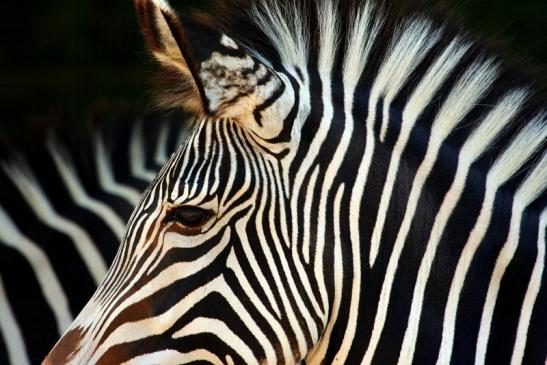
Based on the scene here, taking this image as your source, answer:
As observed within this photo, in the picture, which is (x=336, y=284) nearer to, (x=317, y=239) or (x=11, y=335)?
(x=317, y=239)

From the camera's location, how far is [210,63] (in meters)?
2.21

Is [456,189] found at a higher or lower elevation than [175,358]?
higher

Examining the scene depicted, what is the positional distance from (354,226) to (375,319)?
0.85 ft

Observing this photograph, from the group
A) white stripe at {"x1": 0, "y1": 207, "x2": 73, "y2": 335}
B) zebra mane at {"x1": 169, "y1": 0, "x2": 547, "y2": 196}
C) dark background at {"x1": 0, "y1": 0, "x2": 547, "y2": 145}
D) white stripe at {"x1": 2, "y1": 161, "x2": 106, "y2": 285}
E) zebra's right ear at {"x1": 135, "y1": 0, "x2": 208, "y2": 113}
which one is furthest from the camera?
dark background at {"x1": 0, "y1": 0, "x2": 547, "y2": 145}

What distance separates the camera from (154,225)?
7.67ft

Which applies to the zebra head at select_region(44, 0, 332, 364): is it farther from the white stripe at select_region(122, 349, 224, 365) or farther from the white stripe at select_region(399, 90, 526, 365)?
the white stripe at select_region(399, 90, 526, 365)

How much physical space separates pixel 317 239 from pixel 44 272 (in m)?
2.29

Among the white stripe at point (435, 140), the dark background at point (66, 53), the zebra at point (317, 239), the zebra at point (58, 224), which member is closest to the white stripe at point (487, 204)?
the zebra at point (317, 239)

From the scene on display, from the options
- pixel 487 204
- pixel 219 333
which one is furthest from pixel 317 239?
pixel 487 204

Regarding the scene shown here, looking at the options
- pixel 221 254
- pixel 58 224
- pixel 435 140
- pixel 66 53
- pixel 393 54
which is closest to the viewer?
pixel 221 254

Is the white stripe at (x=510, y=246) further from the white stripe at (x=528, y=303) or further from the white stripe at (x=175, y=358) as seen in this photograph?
the white stripe at (x=175, y=358)

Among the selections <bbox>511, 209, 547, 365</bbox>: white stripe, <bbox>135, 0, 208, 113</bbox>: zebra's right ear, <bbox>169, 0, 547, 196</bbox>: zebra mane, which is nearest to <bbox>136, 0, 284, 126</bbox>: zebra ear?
<bbox>135, 0, 208, 113</bbox>: zebra's right ear

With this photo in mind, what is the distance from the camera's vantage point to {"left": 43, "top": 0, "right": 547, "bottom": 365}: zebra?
2293 millimetres

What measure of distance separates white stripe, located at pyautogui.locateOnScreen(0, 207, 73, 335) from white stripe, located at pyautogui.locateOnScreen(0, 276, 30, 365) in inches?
7.1
